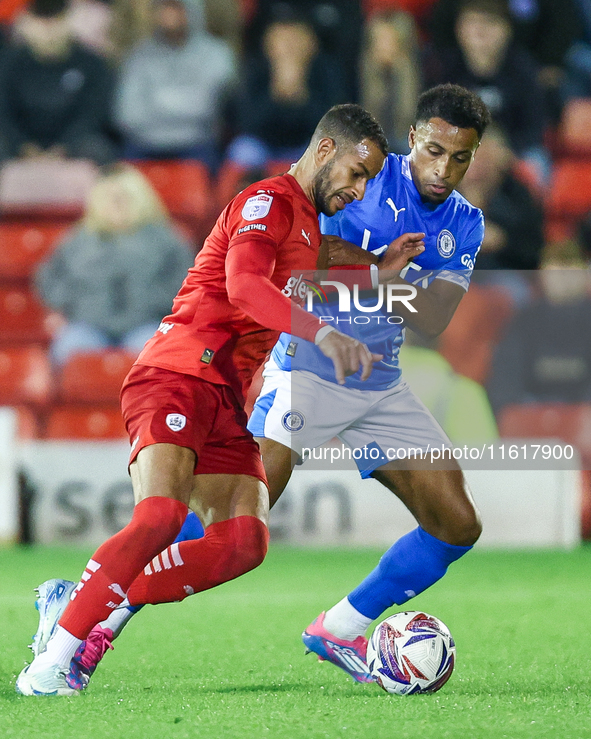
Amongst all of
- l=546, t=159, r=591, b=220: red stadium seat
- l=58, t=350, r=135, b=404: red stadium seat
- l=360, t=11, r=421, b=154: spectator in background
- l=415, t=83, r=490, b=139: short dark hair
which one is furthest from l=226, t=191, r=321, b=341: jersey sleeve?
l=546, t=159, r=591, b=220: red stadium seat

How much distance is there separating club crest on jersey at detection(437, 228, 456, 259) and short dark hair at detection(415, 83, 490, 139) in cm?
38

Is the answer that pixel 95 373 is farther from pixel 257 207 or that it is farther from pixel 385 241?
pixel 257 207

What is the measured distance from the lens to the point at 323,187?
3477mm

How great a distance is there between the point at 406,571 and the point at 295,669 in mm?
519

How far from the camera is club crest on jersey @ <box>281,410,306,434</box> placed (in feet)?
12.7

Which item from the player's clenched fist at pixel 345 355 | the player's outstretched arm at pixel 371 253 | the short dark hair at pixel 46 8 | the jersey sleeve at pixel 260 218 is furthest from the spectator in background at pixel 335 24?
the player's clenched fist at pixel 345 355

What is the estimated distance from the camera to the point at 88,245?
26.6ft

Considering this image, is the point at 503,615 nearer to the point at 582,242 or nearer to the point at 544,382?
the point at 544,382

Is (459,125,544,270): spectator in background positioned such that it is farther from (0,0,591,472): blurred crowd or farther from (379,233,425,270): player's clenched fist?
(379,233,425,270): player's clenched fist

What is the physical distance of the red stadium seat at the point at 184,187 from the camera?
8898 millimetres

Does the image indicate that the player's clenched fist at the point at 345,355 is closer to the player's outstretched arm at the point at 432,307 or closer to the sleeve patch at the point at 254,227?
the sleeve patch at the point at 254,227

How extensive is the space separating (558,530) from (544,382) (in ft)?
3.89

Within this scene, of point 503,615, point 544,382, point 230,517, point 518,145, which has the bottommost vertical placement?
point 503,615

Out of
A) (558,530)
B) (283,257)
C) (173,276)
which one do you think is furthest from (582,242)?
(283,257)
